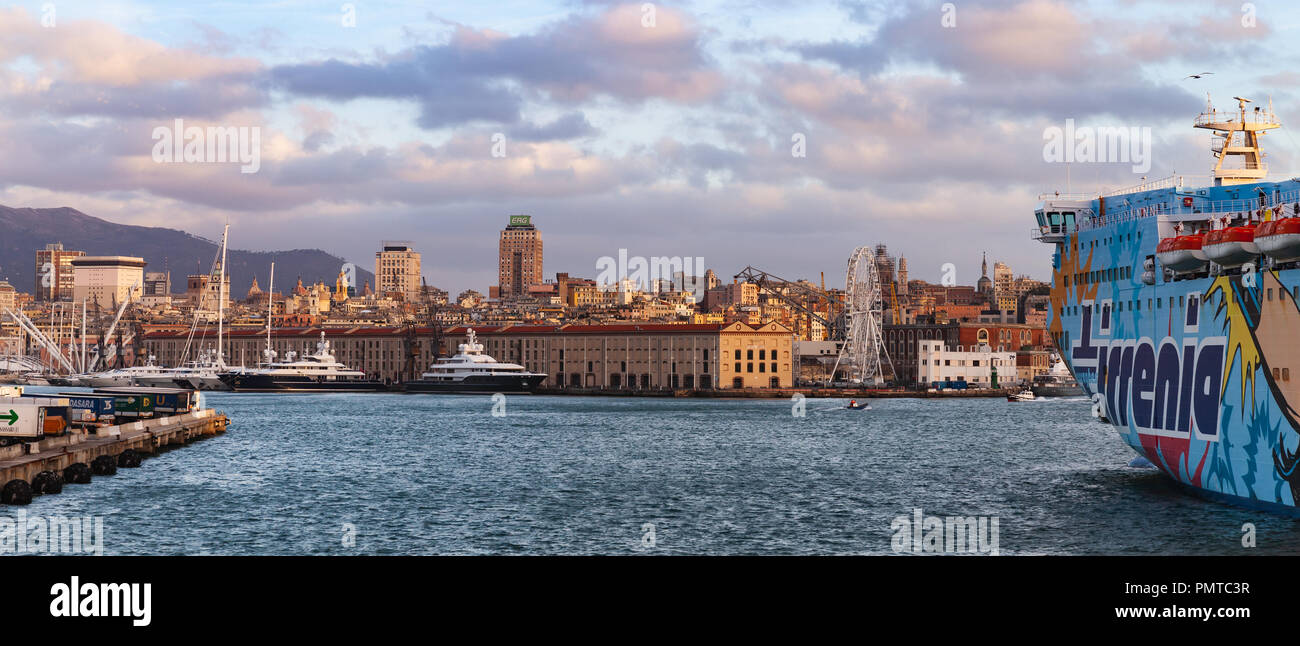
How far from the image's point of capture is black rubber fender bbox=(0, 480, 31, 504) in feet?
144

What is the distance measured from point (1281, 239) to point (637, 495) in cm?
2578

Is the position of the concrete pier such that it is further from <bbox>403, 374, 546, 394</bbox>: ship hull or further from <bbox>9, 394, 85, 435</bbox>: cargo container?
<bbox>403, 374, 546, 394</bbox>: ship hull

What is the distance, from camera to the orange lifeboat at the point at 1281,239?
31.9 metres

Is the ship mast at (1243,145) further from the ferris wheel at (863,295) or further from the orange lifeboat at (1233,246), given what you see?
the ferris wheel at (863,295)

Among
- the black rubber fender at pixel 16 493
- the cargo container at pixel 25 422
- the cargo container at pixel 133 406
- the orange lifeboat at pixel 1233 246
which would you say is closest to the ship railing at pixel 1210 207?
the orange lifeboat at pixel 1233 246

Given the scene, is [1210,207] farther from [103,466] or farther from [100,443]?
[100,443]

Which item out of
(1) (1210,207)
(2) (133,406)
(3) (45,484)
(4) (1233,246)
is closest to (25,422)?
(3) (45,484)

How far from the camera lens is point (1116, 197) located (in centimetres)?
4850

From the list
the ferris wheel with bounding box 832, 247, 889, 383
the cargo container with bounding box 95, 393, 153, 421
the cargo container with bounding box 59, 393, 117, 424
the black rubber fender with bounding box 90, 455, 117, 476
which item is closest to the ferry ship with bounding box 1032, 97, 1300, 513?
the black rubber fender with bounding box 90, 455, 117, 476

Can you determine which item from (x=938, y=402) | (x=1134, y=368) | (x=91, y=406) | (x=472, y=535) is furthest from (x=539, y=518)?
(x=938, y=402)

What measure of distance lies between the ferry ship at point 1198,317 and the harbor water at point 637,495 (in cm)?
200
